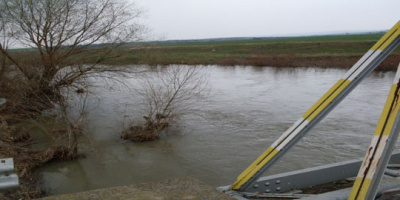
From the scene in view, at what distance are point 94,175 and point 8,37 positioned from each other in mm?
8590

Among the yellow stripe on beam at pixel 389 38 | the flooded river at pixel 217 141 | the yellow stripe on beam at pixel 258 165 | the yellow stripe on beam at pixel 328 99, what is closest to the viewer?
the yellow stripe on beam at pixel 389 38

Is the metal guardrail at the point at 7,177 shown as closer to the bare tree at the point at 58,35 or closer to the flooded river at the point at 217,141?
the flooded river at the point at 217,141

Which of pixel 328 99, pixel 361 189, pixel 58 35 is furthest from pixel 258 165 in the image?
pixel 58 35

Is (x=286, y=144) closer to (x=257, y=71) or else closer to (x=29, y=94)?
(x=29, y=94)

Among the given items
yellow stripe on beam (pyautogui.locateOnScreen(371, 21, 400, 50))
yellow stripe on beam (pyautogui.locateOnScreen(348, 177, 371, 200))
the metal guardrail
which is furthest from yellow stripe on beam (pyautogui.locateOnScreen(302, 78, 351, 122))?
the metal guardrail

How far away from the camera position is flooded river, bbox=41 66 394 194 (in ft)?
27.4

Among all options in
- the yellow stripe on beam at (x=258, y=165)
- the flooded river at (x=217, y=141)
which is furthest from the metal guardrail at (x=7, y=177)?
the flooded river at (x=217, y=141)

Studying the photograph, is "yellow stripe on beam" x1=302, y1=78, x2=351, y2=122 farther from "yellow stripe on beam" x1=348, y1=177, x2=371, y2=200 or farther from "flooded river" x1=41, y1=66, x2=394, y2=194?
"flooded river" x1=41, y1=66, x2=394, y2=194

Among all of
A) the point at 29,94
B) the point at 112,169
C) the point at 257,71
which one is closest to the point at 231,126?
the point at 112,169

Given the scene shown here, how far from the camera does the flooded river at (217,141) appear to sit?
8344mm

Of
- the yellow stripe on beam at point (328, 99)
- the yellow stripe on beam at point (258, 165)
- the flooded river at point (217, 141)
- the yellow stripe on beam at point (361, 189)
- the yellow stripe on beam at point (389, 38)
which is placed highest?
the yellow stripe on beam at point (389, 38)

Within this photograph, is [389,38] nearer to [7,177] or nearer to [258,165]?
[258,165]

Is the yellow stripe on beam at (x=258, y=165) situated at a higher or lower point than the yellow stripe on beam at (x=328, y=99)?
lower

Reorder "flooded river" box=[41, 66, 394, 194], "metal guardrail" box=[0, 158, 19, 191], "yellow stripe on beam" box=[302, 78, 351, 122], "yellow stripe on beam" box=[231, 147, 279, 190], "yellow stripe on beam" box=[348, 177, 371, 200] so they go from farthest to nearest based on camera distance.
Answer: "flooded river" box=[41, 66, 394, 194] < "yellow stripe on beam" box=[231, 147, 279, 190] < "yellow stripe on beam" box=[302, 78, 351, 122] < "metal guardrail" box=[0, 158, 19, 191] < "yellow stripe on beam" box=[348, 177, 371, 200]
